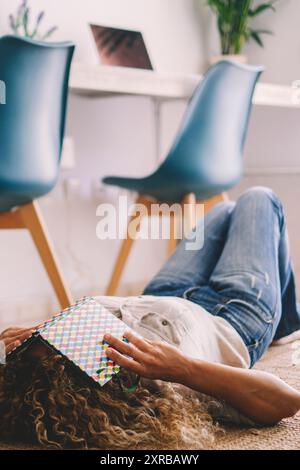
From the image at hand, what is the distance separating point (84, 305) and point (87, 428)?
18 centimetres

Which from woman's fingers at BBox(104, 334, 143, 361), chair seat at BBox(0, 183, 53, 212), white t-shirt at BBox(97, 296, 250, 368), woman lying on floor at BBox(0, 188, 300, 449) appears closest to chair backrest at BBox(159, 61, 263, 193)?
chair seat at BBox(0, 183, 53, 212)

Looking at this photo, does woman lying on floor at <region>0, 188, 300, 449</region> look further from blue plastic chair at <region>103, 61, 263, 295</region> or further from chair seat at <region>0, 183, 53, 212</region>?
blue plastic chair at <region>103, 61, 263, 295</region>

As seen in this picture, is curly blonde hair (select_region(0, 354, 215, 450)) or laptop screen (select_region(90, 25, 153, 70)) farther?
laptop screen (select_region(90, 25, 153, 70))

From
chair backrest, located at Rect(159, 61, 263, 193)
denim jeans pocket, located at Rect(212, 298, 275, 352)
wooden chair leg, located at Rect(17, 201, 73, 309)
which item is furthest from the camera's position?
chair backrest, located at Rect(159, 61, 263, 193)

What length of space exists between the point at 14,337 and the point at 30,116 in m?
0.79

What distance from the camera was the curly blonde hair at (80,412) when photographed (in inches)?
34.8

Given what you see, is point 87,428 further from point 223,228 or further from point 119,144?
point 119,144

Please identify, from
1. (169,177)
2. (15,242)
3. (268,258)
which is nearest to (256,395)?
(268,258)

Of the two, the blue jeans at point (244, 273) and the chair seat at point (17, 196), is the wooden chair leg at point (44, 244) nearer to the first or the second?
the chair seat at point (17, 196)

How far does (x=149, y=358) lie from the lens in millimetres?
945

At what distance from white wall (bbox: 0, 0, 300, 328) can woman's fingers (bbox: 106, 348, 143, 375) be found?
4.95ft

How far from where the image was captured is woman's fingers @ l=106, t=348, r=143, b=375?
930 millimetres

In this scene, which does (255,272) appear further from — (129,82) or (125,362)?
(129,82)

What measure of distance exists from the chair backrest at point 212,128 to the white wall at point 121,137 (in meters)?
0.58
